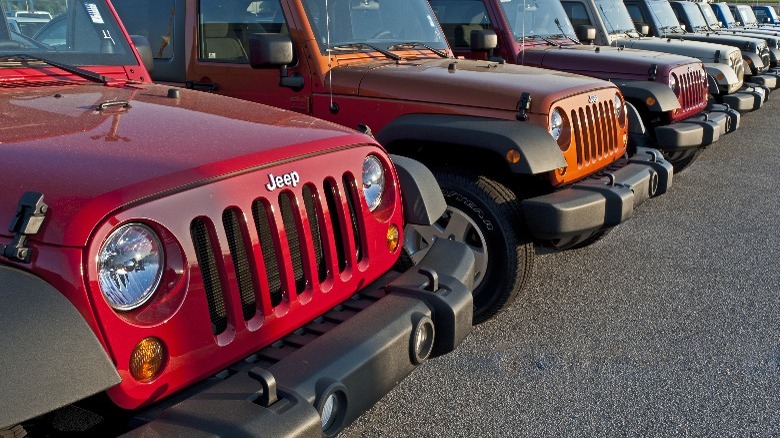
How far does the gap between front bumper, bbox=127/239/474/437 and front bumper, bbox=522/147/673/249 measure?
1.08m

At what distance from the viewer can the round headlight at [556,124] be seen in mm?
4121

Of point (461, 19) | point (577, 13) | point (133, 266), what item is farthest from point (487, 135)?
point (577, 13)

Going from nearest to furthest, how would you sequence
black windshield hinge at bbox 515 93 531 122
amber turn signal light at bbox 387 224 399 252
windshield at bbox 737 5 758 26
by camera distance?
amber turn signal light at bbox 387 224 399 252 → black windshield hinge at bbox 515 93 531 122 → windshield at bbox 737 5 758 26

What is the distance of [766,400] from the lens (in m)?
3.29

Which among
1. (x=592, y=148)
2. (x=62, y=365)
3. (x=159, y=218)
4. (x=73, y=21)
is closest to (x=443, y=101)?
(x=592, y=148)

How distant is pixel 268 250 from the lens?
7.09 feet

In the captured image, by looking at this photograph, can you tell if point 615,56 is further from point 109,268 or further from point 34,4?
point 109,268

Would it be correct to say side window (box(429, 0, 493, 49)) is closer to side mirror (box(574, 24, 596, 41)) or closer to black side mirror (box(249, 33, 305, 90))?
side mirror (box(574, 24, 596, 41))

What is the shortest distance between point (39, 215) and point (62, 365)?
351mm

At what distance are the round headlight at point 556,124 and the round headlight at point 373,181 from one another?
1707 mm

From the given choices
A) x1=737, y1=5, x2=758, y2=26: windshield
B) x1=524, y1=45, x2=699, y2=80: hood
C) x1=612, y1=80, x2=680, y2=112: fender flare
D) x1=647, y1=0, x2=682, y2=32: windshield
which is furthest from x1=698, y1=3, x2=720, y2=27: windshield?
x1=612, y1=80, x2=680, y2=112: fender flare

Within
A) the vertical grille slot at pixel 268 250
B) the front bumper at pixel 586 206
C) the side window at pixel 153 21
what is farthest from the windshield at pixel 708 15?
the vertical grille slot at pixel 268 250

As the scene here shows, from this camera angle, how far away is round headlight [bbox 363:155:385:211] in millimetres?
2633

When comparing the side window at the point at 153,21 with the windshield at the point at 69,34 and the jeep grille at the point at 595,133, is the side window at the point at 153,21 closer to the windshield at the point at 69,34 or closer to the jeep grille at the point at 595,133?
the windshield at the point at 69,34
